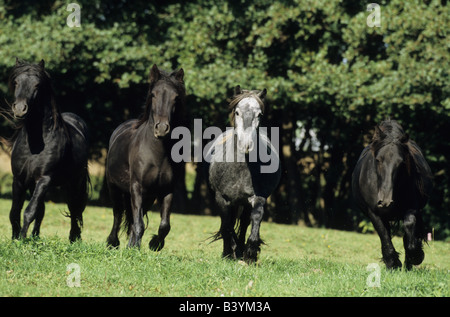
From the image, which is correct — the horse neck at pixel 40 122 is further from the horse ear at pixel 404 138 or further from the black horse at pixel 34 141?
the horse ear at pixel 404 138

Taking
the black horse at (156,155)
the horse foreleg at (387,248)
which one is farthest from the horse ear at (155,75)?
the horse foreleg at (387,248)

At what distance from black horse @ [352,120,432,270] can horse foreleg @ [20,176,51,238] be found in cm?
462

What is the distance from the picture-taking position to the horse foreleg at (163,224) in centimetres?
852

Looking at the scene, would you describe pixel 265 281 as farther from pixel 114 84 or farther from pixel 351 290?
pixel 114 84

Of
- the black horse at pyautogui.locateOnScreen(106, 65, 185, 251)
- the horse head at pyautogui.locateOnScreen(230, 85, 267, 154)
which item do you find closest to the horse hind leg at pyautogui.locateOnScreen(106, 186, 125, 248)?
the black horse at pyautogui.locateOnScreen(106, 65, 185, 251)

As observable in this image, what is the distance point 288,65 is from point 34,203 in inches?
410

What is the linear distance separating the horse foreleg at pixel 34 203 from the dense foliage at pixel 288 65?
27.0 feet

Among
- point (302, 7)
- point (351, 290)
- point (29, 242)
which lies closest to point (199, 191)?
point (302, 7)

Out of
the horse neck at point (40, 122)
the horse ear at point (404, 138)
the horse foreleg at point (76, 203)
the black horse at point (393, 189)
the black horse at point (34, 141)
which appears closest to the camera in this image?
the black horse at point (393, 189)

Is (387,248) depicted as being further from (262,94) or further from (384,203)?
(262,94)

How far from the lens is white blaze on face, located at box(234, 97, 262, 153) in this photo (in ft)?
26.2

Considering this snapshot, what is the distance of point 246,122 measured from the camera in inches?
318

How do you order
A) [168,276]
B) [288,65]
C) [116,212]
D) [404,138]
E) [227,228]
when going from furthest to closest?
1. [288,65]
2. [116,212]
3. [227,228]
4. [404,138]
5. [168,276]

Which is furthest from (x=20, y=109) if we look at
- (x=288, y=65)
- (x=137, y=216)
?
(x=288, y=65)
